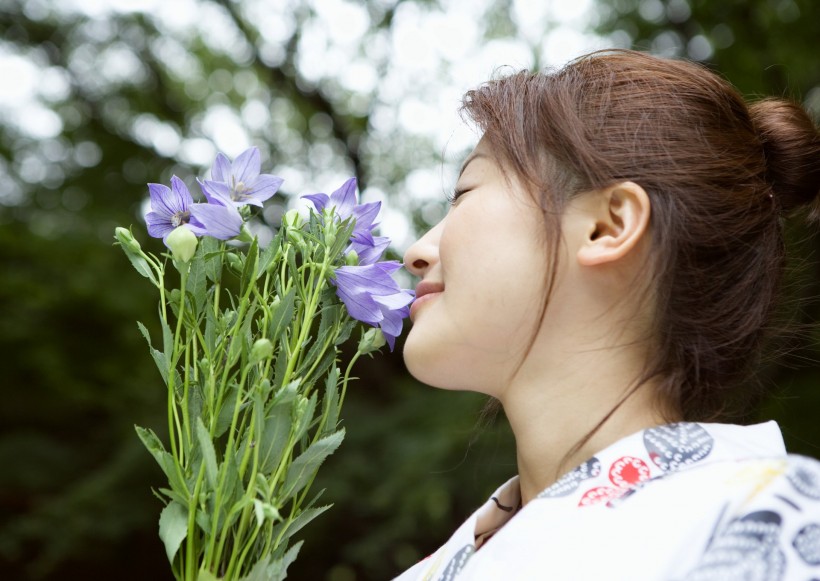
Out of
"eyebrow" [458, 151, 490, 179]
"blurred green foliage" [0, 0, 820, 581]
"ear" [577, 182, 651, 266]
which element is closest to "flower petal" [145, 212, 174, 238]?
"eyebrow" [458, 151, 490, 179]

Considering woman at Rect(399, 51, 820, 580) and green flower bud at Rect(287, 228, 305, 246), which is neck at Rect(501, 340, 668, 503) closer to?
woman at Rect(399, 51, 820, 580)

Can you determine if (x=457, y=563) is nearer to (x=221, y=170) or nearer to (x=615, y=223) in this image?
(x=615, y=223)

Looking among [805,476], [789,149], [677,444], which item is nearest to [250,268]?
[677,444]

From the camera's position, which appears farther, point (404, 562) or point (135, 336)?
point (135, 336)

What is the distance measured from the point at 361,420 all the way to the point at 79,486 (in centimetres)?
155

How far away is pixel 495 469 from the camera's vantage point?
3768 mm

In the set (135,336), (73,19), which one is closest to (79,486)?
(135,336)

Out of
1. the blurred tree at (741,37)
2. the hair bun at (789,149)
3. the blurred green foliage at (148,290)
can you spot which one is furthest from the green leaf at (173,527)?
the blurred tree at (741,37)

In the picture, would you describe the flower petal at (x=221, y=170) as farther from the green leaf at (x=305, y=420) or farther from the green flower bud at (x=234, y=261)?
the green leaf at (x=305, y=420)

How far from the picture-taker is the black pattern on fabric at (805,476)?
32.3 inches

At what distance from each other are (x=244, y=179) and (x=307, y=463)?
1.26ft

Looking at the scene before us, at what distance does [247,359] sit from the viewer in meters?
0.98

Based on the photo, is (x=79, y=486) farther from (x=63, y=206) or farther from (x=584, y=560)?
(x=584, y=560)

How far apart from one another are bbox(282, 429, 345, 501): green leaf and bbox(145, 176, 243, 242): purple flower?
274mm
